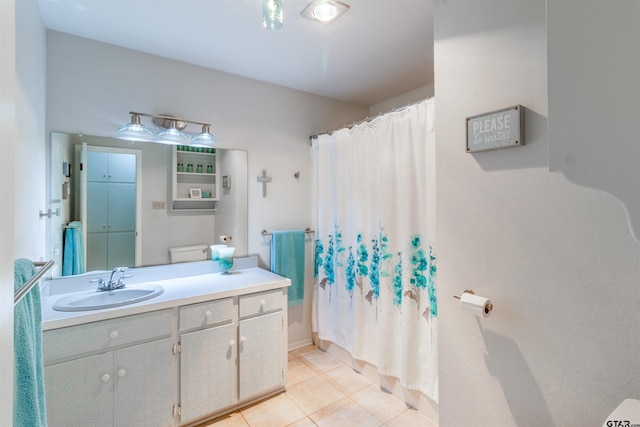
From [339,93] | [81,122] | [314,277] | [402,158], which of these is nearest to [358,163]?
[402,158]

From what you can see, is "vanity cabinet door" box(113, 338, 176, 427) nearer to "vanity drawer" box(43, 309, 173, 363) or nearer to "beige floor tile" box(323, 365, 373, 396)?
"vanity drawer" box(43, 309, 173, 363)

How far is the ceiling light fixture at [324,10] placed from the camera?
157cm

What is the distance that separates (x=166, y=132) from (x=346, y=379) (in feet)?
7.59

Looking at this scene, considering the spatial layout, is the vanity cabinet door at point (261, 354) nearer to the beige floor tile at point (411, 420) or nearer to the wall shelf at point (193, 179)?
the beige floor tile at point (411, 420)

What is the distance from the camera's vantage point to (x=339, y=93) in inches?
113

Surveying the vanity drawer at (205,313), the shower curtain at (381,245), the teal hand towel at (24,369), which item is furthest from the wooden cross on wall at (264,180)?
the teal hand towel at (24,369)

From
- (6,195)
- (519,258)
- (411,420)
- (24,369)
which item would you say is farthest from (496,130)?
(411,420)

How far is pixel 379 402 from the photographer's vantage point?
2043mm

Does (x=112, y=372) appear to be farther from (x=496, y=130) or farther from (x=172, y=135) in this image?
(x=496, y=130)

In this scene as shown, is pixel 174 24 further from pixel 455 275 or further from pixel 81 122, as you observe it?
pixel 455 275

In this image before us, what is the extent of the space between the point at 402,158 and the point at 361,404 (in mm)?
1713

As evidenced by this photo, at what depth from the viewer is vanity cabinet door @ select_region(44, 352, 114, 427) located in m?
1.39

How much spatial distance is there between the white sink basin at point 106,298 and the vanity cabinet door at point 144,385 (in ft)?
0.84

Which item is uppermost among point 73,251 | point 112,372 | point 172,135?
point 172,135
